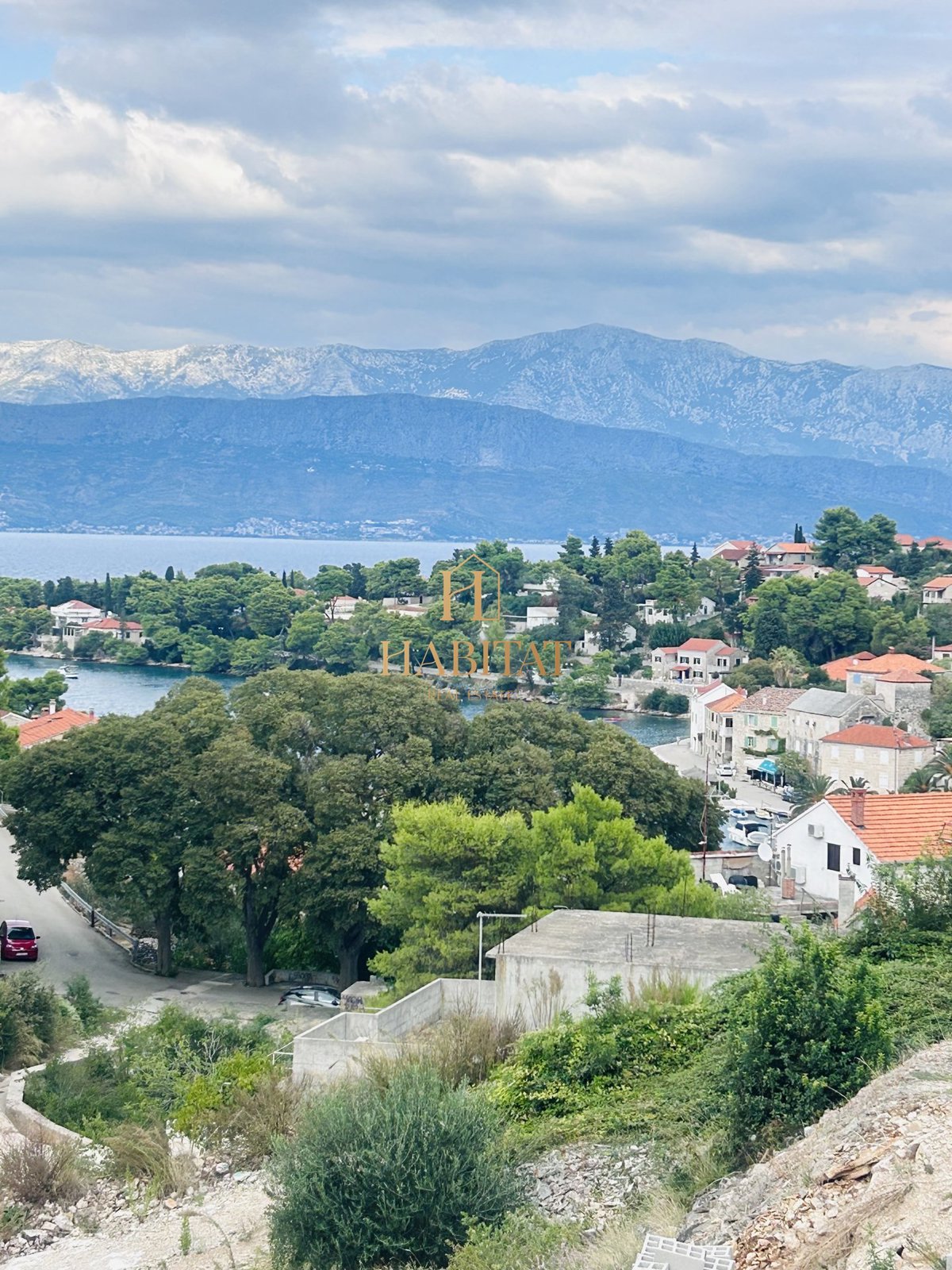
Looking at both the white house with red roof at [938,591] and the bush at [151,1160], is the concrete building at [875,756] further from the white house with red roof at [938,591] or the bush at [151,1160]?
the bush at [151,1160]

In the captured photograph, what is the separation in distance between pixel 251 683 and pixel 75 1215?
1445 cm

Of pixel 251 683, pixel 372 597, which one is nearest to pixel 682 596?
pixel 372 597

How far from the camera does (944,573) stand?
85875mm

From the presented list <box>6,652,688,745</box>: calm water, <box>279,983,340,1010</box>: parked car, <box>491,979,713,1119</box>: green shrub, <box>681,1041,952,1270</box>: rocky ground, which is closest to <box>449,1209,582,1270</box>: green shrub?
<box>681,1041,952,1270</box>: rocky ground

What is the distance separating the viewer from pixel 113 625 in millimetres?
102688

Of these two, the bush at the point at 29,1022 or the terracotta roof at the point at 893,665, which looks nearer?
the bush at the point at 29,1022

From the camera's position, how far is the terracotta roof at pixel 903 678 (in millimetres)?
59750

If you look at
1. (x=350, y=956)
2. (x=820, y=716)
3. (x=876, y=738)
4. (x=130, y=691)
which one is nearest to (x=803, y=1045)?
(x=350, y=956)

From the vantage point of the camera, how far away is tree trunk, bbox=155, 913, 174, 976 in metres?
22.0

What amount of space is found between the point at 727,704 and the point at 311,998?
42.6m

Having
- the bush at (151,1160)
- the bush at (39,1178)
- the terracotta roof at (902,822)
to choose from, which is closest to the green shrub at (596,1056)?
the bush at (151,1160)

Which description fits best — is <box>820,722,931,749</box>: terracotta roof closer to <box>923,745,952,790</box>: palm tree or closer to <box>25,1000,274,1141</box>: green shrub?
<box>923,745,952,790</box>: palm tree

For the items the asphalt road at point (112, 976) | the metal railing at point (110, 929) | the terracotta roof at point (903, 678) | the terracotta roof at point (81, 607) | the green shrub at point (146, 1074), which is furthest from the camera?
the terracotta roof at point (81, 607)

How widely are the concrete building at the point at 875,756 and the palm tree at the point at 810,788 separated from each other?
24.1 inches
